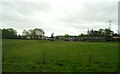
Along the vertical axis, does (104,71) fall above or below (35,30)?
below

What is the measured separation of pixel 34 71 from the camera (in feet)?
21.4

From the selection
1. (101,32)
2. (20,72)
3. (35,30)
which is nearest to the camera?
(20,72)

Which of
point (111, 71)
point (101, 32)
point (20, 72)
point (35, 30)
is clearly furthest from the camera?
point (35, 30)

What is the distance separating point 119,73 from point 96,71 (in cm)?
139

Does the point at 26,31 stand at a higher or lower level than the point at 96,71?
higher

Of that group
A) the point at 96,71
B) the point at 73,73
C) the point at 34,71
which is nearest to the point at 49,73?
the point at 34,71

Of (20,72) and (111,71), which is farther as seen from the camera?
(111,71)

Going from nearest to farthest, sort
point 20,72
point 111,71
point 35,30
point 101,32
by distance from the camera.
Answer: point 20,72 < point 111,71 < point 101,32 < point 35,30

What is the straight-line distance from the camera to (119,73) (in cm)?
638

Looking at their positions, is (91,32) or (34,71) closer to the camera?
(34,71)

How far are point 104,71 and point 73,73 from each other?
2.17 metres

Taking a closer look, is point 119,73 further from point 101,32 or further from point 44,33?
point 44,33

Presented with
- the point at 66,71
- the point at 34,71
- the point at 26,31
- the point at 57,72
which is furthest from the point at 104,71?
the point at 26,31

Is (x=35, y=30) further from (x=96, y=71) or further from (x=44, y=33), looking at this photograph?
(x=96, y=71)
